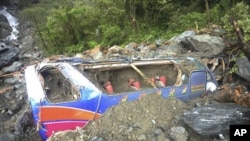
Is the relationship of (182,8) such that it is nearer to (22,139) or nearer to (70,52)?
(70,52)

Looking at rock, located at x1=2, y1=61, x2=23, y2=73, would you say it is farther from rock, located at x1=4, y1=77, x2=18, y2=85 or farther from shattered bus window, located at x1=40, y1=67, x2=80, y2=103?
shattered bus window, located at x1=40, y1=67, x2=80, y2=103

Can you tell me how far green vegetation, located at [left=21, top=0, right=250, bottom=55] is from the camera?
12.7m

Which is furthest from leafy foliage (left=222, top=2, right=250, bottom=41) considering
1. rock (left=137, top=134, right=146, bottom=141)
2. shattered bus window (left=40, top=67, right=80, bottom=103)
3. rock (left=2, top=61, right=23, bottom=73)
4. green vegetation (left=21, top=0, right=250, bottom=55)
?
rock (left=2, top=61, right=23, bottom=73)

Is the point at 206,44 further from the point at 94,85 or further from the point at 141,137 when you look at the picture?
the point at 141,137

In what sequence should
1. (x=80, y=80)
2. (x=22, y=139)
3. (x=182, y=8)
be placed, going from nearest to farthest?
(x=80, y=80) < (x=22, y=139) < (x=182, y=8)

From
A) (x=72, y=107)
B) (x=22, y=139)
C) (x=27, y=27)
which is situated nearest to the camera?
(x=72, y=107)

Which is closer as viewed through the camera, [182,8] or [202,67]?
[202,67]

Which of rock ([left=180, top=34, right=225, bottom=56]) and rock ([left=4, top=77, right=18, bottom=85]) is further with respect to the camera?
rock ([left=4, top=77, right=18, bottom=85])

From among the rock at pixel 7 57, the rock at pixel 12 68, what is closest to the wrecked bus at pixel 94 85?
the rock at pixel 12 68

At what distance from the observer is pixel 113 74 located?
24.4 feet

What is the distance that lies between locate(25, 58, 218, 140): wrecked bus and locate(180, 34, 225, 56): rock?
209 centimetres

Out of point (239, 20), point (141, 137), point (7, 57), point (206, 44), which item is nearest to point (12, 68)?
point (7, 57)

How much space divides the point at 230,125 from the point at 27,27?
24034 mm

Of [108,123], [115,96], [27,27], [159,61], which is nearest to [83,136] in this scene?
[108,123]
